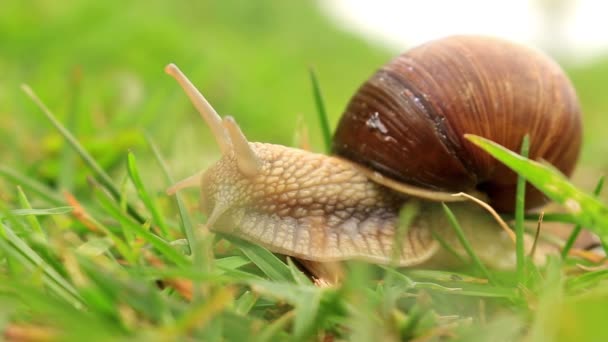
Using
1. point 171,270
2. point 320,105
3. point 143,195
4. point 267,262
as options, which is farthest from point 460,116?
point 171,270

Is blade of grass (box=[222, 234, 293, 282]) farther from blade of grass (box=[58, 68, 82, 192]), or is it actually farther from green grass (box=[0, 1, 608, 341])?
blade of grass (box=[58, 68, 82, 192])

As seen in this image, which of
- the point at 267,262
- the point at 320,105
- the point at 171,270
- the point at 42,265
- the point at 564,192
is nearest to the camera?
the point at 171,270

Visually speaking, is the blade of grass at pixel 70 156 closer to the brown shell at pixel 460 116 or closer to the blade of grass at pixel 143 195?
the blade of grass at pixel 143 195

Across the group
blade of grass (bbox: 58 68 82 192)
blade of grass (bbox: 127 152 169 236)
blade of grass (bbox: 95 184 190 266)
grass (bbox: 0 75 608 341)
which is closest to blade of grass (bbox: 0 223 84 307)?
grass (bbox: 0 75 608 341)

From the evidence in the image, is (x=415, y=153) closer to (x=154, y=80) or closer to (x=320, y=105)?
(x=320, y=105)

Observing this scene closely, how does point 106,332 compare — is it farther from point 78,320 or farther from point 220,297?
point 220,297

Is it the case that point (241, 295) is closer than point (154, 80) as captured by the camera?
Yes

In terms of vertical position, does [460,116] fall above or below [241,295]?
above
